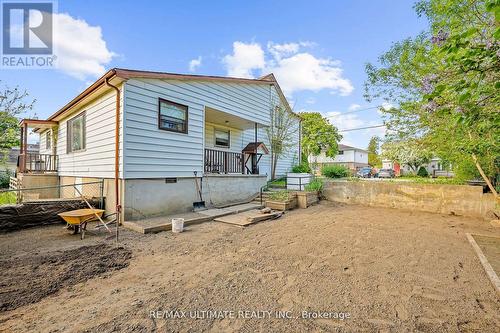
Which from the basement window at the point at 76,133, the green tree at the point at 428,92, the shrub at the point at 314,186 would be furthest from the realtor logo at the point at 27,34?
the green tree at the point at 428,92

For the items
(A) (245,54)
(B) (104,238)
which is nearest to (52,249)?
(B) (104,238)

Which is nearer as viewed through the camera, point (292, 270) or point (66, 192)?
point (292, 270)

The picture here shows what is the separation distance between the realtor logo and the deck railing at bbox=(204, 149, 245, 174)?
21.5 ft

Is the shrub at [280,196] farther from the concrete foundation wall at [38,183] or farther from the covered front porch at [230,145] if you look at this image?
the concrete foundation wall at [38,183]

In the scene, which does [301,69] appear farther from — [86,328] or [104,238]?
[86,328]

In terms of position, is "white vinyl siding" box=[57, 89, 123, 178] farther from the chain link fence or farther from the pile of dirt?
the pile of dirt

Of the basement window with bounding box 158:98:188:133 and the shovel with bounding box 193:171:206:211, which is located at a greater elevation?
the basement window with bounding box 158:98:188:133

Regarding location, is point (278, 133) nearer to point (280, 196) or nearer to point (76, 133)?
point (280, 196)

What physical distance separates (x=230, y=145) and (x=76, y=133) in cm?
643

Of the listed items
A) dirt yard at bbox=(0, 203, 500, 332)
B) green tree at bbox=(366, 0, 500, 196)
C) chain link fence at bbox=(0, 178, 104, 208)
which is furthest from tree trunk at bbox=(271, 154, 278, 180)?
chain link fence at bbox=(0, 178, 104, 208)

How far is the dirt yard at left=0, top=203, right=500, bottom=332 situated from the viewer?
7.55ft

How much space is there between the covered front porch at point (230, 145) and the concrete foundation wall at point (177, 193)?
762 mm

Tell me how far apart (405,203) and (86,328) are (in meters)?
10.4

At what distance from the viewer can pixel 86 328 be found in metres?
2.15
